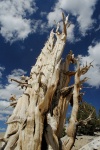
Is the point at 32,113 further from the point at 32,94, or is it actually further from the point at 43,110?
the point at 32,94

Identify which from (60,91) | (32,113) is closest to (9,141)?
(32,113)

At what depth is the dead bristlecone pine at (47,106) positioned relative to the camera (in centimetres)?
695

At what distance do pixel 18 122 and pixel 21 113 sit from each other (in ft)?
2.00

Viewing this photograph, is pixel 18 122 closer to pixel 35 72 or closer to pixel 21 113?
pixel 21 113

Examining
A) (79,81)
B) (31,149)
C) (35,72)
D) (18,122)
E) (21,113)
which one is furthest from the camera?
(35,72)

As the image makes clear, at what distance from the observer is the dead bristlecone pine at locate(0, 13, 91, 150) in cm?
695

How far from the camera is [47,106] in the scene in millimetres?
6949

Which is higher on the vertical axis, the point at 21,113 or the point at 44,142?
the point at 21,113

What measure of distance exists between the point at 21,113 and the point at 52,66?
2.14 metres

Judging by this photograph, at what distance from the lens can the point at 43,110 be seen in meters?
7.03

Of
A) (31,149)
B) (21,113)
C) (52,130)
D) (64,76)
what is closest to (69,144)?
(52,130)

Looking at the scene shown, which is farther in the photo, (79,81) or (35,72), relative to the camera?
(35,72)

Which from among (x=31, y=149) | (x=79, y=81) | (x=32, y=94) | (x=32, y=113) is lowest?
(x=31, y=149)

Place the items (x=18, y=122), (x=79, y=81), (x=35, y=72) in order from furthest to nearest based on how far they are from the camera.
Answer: (x=35, y=72) < (x=79, y=81) < (x=18, y=122)
